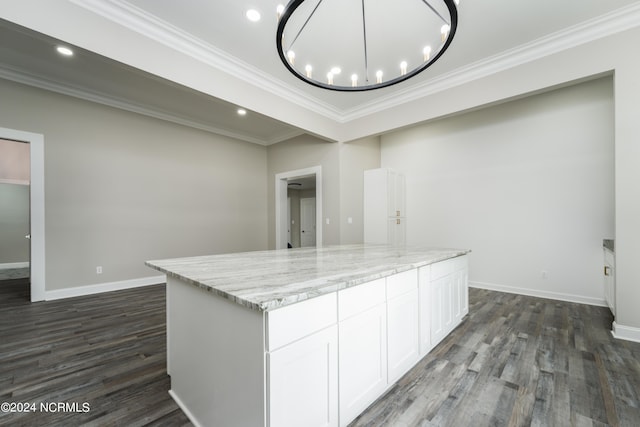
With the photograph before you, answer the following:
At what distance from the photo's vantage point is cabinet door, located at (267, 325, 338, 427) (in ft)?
3.39

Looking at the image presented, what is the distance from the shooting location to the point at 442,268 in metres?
2.38

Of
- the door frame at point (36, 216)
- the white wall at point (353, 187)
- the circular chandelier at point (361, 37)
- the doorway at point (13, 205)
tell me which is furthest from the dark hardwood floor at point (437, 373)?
the doorway at point (13, 205)

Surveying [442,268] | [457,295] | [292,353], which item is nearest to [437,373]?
[442,268]

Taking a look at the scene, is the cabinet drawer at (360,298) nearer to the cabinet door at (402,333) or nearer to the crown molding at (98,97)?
the cabinet door at (402,333)

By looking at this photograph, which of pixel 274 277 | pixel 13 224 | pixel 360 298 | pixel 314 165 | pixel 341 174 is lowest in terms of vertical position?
pixel 360 298

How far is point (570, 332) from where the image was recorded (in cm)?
258

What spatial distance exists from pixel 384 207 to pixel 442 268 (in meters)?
2.36

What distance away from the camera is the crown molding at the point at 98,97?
3330 millimetres

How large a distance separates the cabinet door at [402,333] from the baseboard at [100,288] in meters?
4.30

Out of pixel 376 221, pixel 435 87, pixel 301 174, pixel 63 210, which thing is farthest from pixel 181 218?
pixel 435 87

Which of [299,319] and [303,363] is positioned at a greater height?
[299,319]

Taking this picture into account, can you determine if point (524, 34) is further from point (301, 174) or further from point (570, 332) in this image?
point (301, 174)

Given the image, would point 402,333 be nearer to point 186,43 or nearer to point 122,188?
point 186,43

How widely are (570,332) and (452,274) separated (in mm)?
1300
